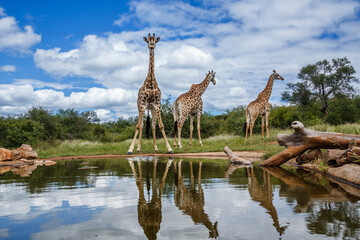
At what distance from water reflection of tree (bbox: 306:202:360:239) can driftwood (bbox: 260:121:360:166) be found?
3.49 m

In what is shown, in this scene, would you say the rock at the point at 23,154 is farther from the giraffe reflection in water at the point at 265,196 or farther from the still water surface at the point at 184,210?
the giraffe reflection in water at the point at 265,196

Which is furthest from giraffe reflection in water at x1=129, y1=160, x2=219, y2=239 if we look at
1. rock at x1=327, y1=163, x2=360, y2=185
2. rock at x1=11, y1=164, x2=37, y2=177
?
rock at x1=11, y1=164, x2=37, y2=177

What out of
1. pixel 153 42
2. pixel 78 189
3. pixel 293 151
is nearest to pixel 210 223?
pixel 78 189

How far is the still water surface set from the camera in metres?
2.71

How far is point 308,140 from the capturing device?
23.2ft

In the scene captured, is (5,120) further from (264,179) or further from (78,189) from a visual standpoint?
(264,179)

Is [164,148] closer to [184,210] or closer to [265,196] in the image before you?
[265,196]

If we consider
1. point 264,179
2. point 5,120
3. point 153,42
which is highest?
point 153,42

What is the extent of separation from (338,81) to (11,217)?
4061cm

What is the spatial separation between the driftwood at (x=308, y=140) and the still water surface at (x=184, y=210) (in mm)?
1720

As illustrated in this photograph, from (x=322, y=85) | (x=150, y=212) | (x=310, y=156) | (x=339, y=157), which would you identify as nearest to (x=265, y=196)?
(x=150, y=212)

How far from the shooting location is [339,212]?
3188 millimetres

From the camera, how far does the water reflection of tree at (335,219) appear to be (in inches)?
102

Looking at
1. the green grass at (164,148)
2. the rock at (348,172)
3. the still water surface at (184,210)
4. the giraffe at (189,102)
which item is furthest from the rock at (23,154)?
the rock at (348,172)
